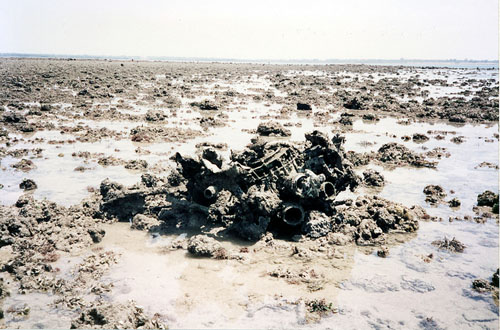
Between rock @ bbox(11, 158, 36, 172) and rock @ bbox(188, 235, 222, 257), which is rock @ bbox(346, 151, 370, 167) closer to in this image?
rock @ bbox(188, 235, 222, 257)

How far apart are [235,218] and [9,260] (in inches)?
228

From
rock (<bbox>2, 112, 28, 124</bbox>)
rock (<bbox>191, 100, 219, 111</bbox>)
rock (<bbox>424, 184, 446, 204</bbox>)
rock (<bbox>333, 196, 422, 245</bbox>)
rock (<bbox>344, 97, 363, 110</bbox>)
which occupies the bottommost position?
rock (<bbox>333, 196, 422, 245</bbox>)

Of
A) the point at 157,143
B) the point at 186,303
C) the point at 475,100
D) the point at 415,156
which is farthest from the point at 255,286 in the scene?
the point at 475,100

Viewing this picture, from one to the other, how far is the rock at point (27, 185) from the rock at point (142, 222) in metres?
5.23

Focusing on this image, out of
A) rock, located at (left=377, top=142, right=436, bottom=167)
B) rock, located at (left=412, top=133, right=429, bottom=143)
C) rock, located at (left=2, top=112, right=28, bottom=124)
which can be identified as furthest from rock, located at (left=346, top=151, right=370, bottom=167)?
rock, located at (left=2, top=112, right=28, bottom=124)

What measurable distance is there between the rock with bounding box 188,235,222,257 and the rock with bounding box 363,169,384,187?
7534 mm

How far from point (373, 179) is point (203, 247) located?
809 centimetres

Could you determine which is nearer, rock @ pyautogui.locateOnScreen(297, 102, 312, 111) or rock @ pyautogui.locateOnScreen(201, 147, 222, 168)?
rock @ pyautogui.locateOnScreen(201, 147, 222, 168)

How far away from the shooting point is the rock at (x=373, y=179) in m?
13.5

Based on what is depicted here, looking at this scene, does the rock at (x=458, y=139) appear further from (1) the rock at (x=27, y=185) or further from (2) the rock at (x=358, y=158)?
(1) the rock at (x=27, y=185)

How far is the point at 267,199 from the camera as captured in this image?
9352 mm

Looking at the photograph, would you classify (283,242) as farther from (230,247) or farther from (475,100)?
(475,100)

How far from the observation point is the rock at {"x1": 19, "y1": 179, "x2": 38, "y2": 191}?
12.6 m

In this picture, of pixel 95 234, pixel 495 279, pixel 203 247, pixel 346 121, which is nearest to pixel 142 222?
pixel 95 234
